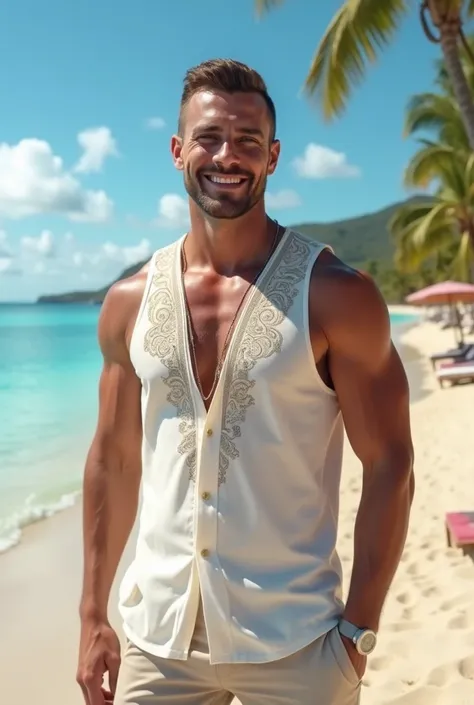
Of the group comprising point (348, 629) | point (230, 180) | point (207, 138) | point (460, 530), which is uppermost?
point (207, 138)

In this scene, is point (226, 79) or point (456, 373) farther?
point (456, 373)

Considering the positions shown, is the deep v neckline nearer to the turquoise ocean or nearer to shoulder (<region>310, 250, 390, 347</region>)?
shoulder (<region>310, 250, 390, 347</region>)

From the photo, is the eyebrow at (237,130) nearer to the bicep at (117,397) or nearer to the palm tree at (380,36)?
the bicep at (117,397)

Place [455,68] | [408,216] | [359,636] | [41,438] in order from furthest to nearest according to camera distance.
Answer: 1. [408,216]
2. [41,438]
3. [455,68]
4. [359,636]

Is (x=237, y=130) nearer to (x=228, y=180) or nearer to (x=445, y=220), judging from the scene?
(x=228, y=180)

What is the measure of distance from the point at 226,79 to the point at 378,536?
1.08m

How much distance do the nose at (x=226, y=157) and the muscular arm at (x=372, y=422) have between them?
14.6 inches

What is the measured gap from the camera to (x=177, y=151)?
178 cm

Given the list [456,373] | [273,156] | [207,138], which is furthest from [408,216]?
[207,138]

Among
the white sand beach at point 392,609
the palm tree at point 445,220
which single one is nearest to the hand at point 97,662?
the white sand beach at point 392,609

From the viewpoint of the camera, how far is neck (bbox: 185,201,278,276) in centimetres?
169

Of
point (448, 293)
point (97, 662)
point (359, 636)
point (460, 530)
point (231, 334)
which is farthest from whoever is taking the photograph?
point (448, 293)

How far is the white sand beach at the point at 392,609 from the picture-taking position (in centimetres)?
325

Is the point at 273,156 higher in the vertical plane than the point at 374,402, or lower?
higher
